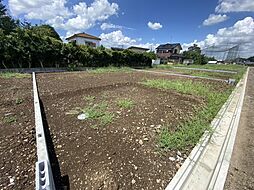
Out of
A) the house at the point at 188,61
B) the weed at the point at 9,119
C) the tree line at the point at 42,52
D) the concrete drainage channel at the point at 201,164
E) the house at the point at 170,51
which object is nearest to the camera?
the concrete drainage channel at the point at 201,164

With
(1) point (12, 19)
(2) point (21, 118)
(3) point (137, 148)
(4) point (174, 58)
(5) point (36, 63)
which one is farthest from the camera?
(4) point (174, 58)

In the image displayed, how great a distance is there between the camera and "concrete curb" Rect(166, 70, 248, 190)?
1.68 metres

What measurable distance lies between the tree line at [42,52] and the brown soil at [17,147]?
780 centimetres

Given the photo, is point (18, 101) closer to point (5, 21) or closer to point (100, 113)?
point (100, 113)

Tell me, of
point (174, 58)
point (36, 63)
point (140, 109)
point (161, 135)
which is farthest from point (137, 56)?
point (174, 58)

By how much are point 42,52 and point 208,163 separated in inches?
490

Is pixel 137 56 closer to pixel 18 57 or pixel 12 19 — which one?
pixel 18 57

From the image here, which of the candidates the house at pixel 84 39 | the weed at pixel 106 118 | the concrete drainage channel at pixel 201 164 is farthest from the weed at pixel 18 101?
the house at pixel 84 39

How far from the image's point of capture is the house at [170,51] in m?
43.0


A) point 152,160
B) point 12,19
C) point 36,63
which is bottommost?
point 152,160

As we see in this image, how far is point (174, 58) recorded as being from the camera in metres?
43.1

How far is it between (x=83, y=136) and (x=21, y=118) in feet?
5.02

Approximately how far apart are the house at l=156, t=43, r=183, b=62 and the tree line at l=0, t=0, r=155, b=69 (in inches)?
1170

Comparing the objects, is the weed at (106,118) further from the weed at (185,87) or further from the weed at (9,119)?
the weed at (185,87)
